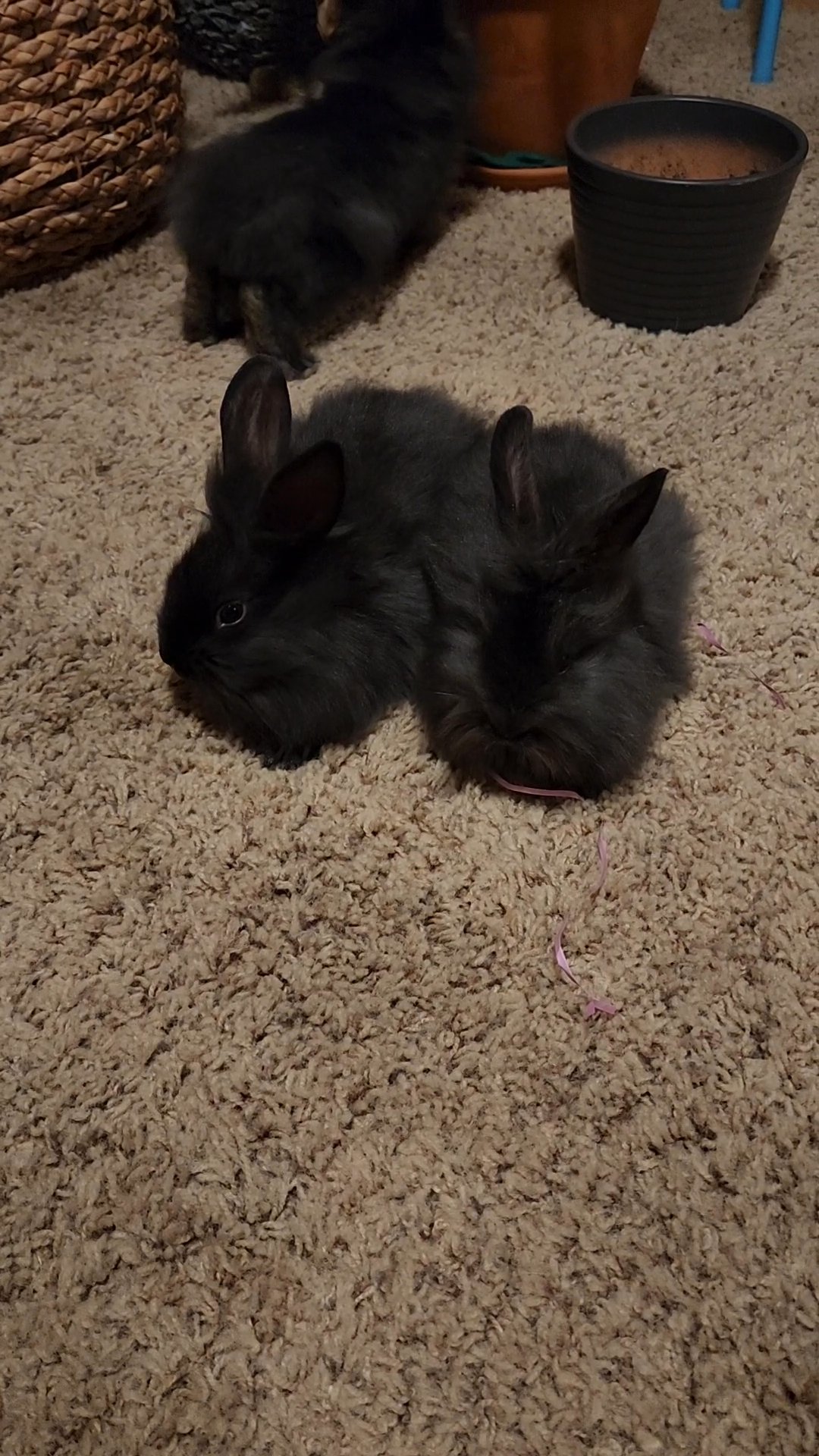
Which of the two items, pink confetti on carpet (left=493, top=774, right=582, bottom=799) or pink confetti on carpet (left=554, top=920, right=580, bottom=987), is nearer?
pink confetti on carpet (left=554, top=920, right=580, bottom=987)

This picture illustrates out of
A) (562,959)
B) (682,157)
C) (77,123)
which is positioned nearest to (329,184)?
(77,123)

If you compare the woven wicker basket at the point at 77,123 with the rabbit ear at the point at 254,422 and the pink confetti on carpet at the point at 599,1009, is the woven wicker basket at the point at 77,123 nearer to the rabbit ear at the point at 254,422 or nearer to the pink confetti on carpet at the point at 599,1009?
the rabbit ear at the point at 254,422

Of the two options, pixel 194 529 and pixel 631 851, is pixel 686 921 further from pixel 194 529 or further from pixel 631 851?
pixel 194 529

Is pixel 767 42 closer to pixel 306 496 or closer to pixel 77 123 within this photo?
pixel 77 123

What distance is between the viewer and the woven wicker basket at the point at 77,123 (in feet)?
7.00

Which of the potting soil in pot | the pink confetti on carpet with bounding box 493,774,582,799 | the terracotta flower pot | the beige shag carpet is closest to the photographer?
the beige shag carpet

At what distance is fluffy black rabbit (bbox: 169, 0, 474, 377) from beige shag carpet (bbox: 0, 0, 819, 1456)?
0.55m

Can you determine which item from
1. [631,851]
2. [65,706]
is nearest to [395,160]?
[65,706]

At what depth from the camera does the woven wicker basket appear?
2.13 metres

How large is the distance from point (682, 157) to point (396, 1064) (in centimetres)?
206

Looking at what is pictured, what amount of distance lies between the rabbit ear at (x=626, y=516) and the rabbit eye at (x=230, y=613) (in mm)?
480

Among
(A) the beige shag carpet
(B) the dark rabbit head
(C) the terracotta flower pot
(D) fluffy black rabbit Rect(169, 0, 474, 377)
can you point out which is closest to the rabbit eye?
(B) the dark rabbit head

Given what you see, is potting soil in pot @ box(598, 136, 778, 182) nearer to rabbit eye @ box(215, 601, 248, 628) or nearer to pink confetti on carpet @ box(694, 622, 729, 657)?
pink confetti on carpet @ box(694, 622, 729, 657)

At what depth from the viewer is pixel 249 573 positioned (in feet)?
4.68
